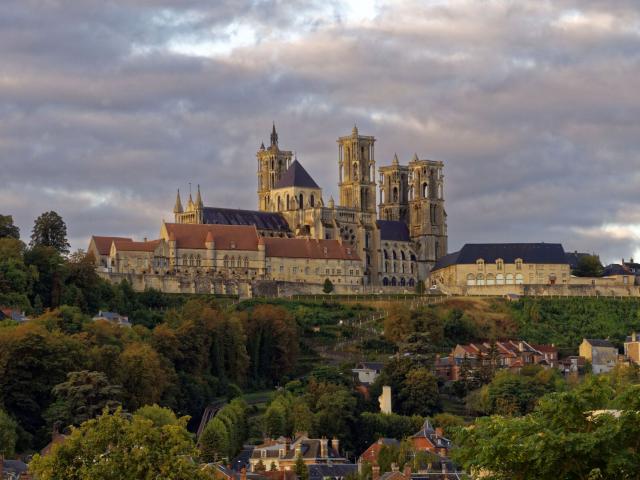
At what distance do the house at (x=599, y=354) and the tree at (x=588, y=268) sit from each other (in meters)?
26.6

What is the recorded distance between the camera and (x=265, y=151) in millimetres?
158125

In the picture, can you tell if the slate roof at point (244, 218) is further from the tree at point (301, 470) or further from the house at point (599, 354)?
the tree at point (301, 470)

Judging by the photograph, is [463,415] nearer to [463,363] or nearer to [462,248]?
[463,363]

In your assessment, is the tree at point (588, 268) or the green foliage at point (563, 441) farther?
the tree at point (588, 268)

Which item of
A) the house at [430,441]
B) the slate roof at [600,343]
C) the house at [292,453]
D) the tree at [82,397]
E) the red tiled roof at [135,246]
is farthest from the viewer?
the red tiled roof at [135,246]

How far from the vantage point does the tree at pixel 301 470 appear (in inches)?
2975

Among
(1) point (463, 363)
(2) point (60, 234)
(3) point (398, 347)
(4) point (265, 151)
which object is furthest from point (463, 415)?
(4) point (265, 151)

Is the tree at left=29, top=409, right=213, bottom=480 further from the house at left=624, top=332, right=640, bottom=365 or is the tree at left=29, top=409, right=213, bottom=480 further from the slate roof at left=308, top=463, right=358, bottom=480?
the house at left=624, top=332, right=640, bottom=365

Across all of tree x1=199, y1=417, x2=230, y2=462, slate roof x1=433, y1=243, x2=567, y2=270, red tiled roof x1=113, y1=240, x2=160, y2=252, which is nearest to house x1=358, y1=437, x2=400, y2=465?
tree x1=199, y1=417, x2=230, y2=462

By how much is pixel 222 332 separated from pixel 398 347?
18.2 metres

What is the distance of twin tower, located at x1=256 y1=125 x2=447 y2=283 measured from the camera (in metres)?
148

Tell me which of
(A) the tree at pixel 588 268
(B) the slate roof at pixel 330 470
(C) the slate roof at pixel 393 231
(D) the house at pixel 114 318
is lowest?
(B) the slate roof at pixel 330 470

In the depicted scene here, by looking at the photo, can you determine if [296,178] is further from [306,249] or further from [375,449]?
[375,449]

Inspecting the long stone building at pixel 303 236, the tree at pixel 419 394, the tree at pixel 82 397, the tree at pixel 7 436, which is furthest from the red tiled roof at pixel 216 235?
the tree at pixel 7 436
